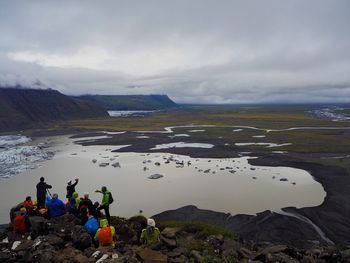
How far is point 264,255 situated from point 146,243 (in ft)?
15.5

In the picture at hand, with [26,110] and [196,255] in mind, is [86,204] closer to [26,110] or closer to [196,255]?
[196,255]

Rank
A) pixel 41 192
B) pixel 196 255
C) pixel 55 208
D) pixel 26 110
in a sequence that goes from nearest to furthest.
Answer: pixel 196 255, pixel 55 208, pixel 41 192, pixel 26 110

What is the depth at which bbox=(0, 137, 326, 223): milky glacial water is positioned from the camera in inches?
1339

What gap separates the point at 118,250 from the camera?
14.1 meters

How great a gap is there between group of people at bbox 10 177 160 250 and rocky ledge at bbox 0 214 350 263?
364 millimetres

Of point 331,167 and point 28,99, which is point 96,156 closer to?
point 331,167

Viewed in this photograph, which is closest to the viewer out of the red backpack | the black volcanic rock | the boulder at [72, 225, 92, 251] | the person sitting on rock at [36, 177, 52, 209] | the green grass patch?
the boulder at [72, 225, 92, 251]

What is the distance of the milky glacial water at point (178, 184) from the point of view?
34000 millimetres

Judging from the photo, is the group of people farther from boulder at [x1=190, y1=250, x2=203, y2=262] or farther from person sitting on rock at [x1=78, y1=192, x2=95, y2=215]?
boulder at [x1=190, y1=250, x2=203, y2=262]

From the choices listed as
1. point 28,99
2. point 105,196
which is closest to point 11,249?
point 105,196

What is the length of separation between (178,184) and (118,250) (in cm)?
2795

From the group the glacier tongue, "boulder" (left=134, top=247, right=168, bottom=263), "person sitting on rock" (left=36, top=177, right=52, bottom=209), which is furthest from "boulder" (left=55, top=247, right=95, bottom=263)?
the glacier tongue

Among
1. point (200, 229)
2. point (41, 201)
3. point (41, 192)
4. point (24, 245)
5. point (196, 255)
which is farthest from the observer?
point (200, 229)

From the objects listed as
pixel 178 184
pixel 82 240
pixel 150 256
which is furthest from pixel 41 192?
pixel 178 184
